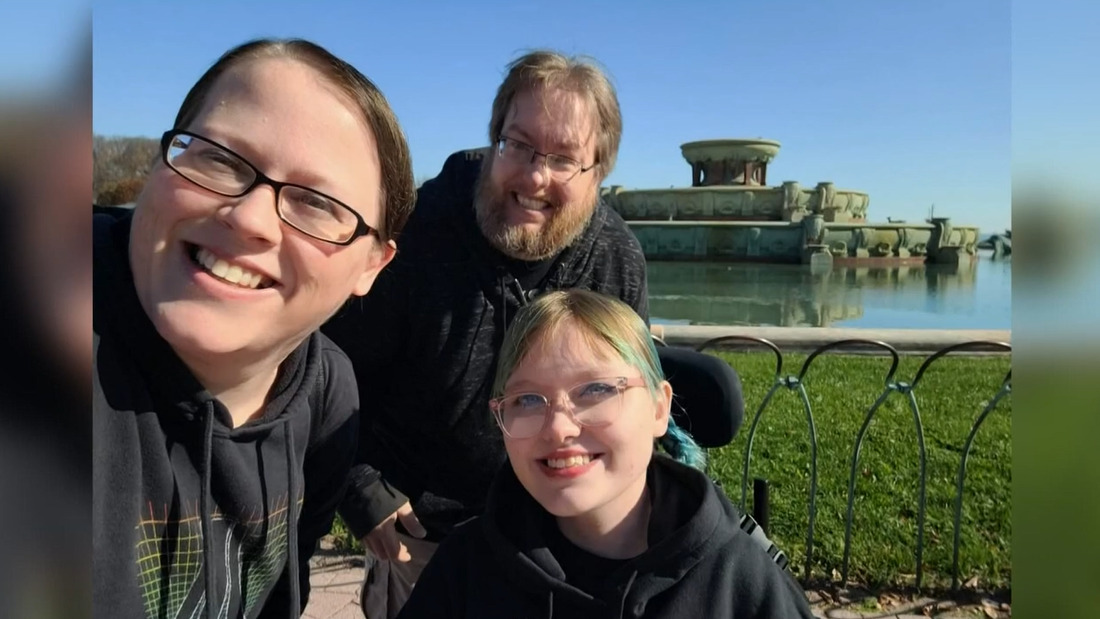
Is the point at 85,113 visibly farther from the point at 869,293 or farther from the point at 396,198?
the point at 869,293

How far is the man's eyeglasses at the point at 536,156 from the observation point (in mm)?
2148

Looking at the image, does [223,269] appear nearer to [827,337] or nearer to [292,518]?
[292,518]

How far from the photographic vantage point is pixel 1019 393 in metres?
0.58

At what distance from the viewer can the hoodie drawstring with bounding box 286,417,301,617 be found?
59.2 inches

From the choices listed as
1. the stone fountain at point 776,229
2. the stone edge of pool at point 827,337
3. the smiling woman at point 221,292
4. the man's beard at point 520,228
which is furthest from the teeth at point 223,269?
the stone fountain at point 776,229

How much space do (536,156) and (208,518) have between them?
1.32 metres

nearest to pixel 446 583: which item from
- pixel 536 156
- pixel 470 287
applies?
pixel 470 287

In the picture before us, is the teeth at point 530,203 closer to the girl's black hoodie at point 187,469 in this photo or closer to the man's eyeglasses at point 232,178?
the girl's black hoodie at point 187,469

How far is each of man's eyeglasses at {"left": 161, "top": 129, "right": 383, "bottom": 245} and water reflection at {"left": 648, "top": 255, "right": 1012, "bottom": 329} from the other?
9.85 m

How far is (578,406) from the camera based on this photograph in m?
1.52

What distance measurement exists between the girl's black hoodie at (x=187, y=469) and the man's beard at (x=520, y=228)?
0.64m

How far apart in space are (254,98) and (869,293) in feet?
54.7

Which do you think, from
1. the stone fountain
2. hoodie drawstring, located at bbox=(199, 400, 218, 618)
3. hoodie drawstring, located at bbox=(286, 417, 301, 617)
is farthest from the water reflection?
hoodie drawstring, located at bbox=(199, 400, 218, 618)

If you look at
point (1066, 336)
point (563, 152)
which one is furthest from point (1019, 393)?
point (563, 152)
